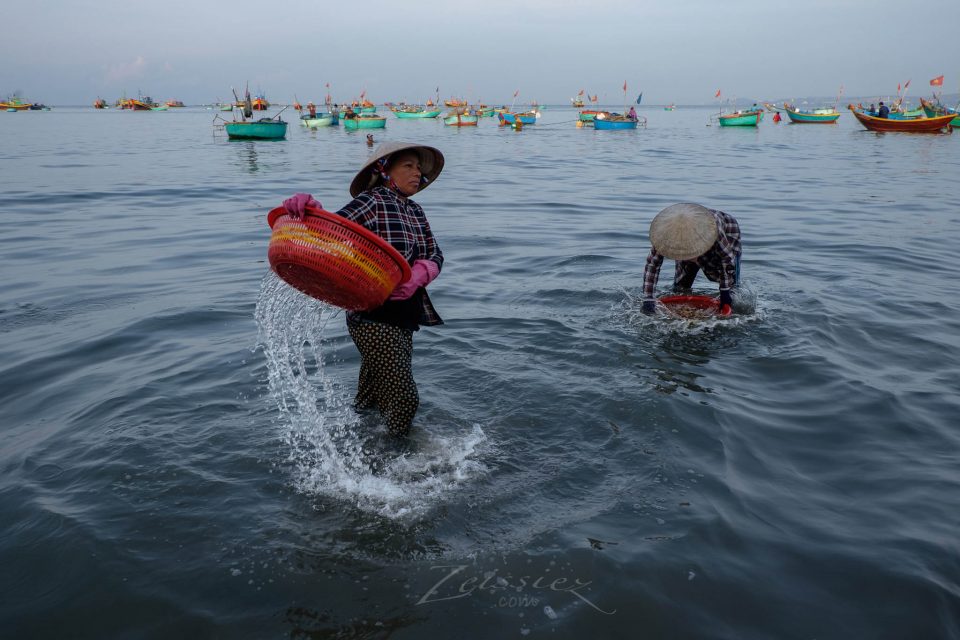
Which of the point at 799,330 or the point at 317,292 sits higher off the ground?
the point at 317,292

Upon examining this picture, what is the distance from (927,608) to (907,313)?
16.5 feet

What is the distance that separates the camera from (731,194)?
17.3 metres

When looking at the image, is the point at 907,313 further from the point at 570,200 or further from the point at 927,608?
the point at 570,200

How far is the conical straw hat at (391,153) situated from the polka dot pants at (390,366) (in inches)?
31.3

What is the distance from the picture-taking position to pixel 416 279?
142 inches

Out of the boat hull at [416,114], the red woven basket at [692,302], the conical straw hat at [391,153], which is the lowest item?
the red woven basket at [692,302]

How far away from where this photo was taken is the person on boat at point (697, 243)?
603cm

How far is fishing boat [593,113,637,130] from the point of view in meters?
56.4

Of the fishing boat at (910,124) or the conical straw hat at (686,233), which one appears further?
the fishing boat at (910,124)

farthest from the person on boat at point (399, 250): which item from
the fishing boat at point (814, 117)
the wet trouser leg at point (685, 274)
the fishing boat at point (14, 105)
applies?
the fishing boat at point (14, 105)

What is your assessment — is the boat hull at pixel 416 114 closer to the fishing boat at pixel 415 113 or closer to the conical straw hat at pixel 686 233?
the fishing boat at pixel 415 113

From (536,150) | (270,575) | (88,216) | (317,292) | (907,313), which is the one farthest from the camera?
(536,150)

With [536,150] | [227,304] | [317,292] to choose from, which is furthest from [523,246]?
[536,150]

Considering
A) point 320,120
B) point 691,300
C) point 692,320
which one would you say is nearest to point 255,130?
point 320,120
